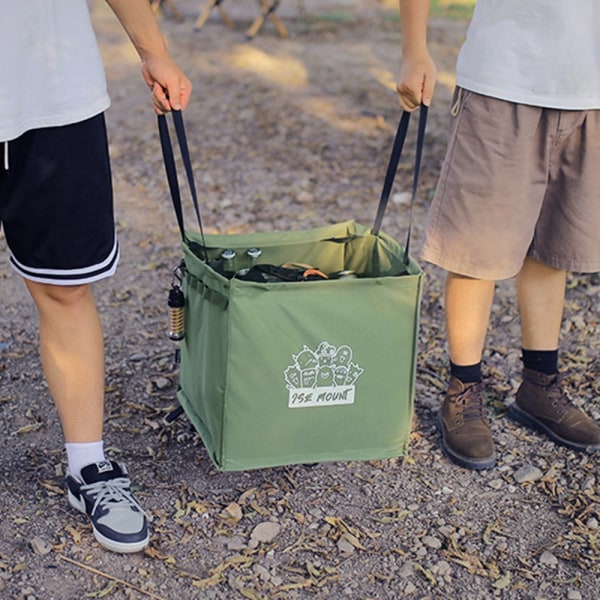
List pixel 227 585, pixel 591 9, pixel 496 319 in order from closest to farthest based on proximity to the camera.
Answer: pixel 227 585 < pixel 591 9 < pixel 496 319

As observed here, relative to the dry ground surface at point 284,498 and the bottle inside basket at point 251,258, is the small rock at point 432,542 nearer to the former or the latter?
the dry ground surface at point 284,498

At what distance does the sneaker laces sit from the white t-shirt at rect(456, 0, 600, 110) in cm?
151

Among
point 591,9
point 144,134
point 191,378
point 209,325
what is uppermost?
point 591,9

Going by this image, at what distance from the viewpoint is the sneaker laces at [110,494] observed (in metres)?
2.55

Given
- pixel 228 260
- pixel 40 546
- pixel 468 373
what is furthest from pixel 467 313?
pixel 40 546

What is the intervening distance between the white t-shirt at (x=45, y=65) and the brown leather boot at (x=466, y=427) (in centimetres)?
149

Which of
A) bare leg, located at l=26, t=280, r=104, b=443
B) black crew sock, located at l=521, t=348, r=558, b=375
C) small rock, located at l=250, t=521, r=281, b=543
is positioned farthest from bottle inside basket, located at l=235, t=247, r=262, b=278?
black crew sock, located at l=521, t=348, r=558, b=375

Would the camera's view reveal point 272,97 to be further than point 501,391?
Yes

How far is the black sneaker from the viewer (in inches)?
98.1

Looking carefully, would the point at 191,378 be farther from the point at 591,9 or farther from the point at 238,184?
the point at 238,184

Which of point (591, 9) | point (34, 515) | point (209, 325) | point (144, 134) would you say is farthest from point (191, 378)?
point (144, 134)

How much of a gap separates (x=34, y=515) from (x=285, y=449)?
74 cm

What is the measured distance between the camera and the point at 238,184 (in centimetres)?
571

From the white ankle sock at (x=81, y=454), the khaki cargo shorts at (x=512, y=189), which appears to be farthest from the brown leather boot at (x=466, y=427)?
the white ankle sock at (x=81, y=454)
